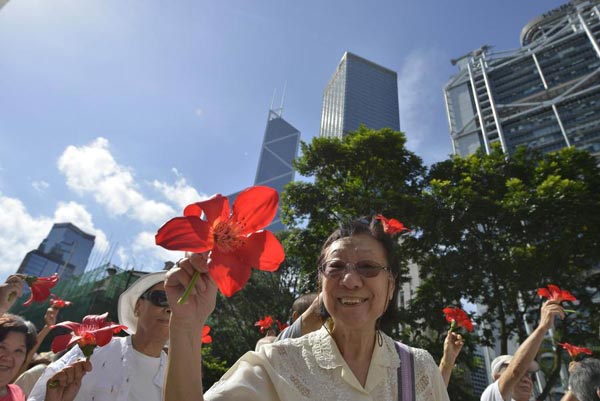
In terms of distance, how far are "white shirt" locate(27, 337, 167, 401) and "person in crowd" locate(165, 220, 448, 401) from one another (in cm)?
128

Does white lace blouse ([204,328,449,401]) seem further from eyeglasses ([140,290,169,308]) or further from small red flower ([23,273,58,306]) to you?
small red flower ([23,273,58,306])

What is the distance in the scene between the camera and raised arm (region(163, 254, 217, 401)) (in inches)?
34.1

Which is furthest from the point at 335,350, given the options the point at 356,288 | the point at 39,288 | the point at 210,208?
the point at 39,288

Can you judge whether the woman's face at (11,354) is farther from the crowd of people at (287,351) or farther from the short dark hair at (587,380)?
the short dark hair at (587,380)

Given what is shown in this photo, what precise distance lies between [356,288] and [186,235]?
0.92 m

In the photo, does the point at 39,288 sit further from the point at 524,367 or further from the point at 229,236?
the point at 524,367

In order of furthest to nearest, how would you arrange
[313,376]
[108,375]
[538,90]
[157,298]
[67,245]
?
[67,245] < [538,90] < [157,298] < [108,375] < [313,376]

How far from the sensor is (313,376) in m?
1.32

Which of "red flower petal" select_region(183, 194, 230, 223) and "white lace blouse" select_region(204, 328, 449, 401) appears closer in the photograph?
"red flower petal" select_region(183, 194, 230, 223)

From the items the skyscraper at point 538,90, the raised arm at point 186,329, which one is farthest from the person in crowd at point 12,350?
the skyscraper at point 538,90

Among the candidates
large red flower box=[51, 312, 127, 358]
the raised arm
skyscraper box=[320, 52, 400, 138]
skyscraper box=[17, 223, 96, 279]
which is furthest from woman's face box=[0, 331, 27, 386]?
skyscraper box=[17, 223, 96, 279]

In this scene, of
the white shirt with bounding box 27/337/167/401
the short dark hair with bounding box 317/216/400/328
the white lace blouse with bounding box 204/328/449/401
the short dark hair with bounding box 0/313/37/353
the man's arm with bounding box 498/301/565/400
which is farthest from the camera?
the man's arm with bounding box 498/301/565/400

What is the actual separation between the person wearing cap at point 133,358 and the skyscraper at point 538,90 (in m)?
63.7

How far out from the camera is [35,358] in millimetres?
3621
